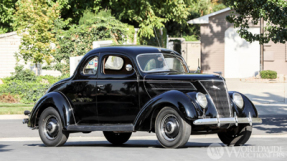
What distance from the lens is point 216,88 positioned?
9.35 metres

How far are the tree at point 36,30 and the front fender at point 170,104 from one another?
18.6 m

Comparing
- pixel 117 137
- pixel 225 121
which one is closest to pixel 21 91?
pixel 117 137

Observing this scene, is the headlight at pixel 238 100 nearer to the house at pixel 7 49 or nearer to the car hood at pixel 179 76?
the car hood at pixel 179 76

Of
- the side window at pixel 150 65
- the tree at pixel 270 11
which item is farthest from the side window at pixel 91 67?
the tree at pixel 270 11

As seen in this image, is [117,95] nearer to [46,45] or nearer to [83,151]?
[83,151]

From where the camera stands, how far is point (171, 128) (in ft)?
29.6

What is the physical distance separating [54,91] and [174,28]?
42537 millimetres

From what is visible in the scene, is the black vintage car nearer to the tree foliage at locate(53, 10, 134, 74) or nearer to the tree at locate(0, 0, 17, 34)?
the tree foliage at locate(53, 10, 134, 74)

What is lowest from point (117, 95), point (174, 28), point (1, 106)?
point (1, 106)

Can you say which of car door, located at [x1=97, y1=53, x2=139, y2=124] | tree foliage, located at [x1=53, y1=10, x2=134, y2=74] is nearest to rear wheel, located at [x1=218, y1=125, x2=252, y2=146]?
car door, located at [x1=97, y1=53, x2=139, y2=124]

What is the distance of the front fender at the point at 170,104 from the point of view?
8812 mm

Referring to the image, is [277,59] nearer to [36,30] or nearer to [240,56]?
[240,56]

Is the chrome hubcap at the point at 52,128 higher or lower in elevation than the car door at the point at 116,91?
lower

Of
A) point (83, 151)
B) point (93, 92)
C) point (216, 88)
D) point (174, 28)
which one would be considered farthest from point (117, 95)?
point (174, 28)
